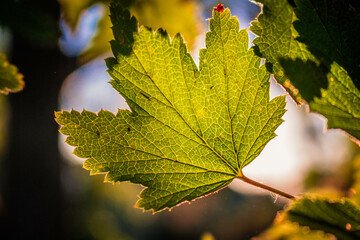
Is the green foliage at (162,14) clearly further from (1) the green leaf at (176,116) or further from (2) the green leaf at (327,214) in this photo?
(2) the green leaf at (327,214)

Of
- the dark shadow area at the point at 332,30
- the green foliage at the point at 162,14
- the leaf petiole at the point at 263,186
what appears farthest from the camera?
the green foliage at the point at 162,14

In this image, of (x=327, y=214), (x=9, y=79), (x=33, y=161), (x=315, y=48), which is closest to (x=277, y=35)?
(x=315, y=48)

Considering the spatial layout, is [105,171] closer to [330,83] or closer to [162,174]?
[162,174]

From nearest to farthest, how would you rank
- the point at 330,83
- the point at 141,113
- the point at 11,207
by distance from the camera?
the point at 330,83
the point at 141,113
the point at 11,207

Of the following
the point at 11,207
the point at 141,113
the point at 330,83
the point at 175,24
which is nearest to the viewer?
the point at 330,83

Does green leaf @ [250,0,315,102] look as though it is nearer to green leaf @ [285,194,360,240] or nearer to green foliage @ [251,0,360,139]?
green foliage @ [251,0,360,139]

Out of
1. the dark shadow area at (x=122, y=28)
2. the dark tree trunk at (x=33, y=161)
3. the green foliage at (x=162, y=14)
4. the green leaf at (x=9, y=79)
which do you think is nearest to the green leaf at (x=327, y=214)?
the dark shadow area at (x=122, y=28)

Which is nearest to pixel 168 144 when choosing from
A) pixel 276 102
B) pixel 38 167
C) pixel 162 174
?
pixel 162 174
